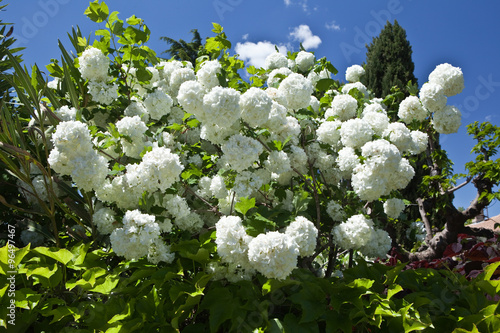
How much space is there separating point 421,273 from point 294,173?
98 cm

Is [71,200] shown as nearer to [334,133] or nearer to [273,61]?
[334,133]

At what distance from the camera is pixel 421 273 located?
6.81 ft

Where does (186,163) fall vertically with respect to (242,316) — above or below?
above

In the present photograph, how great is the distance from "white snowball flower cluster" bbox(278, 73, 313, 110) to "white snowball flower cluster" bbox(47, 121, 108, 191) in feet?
4.02

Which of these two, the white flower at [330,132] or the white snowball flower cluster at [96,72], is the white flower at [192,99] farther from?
the white flower at [330,132]

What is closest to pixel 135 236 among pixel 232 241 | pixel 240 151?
pixel 232 241

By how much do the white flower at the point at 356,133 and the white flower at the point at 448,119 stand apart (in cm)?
112

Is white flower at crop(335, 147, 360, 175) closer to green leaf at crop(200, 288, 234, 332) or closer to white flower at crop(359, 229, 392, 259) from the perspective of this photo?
white flower at crop(359, 229, 392, 259)

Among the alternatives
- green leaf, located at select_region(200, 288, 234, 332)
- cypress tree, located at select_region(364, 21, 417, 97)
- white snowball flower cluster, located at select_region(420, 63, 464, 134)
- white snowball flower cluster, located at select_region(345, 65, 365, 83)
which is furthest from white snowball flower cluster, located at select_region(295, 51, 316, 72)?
cypress tree, located at select_region(364, 21, 417, 97)

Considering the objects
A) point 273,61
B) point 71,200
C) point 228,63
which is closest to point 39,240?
point 71,200

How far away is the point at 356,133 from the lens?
91.4 inches

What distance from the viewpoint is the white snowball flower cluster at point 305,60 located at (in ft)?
11.0

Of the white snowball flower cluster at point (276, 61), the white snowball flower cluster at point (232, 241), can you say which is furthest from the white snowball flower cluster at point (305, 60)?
the white snowball flower cluster at point (232, 241)

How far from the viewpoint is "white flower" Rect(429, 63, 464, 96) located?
9.89 feet
